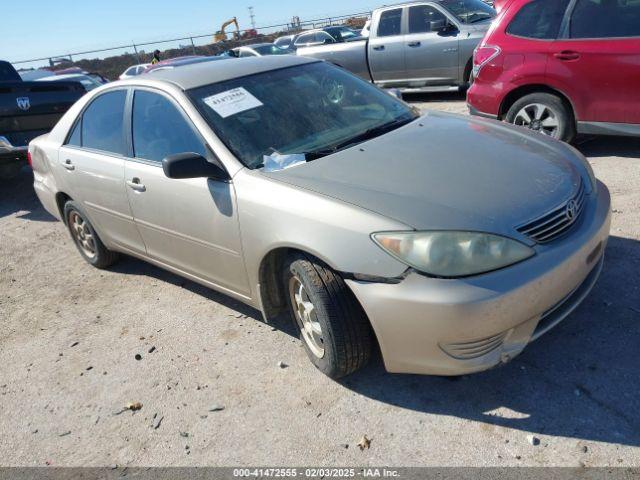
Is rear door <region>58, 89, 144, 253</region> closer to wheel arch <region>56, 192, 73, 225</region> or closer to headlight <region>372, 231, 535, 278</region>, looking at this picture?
wheel arch <region>56, 192, 73, 225</region>

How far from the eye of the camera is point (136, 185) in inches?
146

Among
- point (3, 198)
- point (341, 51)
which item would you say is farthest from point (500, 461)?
point (341, 51)

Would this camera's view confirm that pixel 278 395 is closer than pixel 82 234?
Yes

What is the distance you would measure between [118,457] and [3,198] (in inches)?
270

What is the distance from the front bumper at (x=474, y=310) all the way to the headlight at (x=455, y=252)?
0.13 ft

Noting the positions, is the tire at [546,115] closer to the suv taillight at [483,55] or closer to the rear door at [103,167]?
the suv taillight at [483,55]

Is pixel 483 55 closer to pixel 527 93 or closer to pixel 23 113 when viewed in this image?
pixel 527 93

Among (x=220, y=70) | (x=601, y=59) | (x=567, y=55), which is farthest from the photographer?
(x=567, y=55)

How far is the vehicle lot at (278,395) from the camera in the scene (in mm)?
2465

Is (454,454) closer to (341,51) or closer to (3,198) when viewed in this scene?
(3,198)

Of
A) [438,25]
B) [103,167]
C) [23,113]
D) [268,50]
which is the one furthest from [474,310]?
[268,50]

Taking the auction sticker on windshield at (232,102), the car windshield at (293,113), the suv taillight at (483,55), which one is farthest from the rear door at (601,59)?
the auction sticker on windshield at (232,102)

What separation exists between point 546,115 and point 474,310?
13.2 feet

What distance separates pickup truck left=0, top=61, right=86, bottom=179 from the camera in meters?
7.16
